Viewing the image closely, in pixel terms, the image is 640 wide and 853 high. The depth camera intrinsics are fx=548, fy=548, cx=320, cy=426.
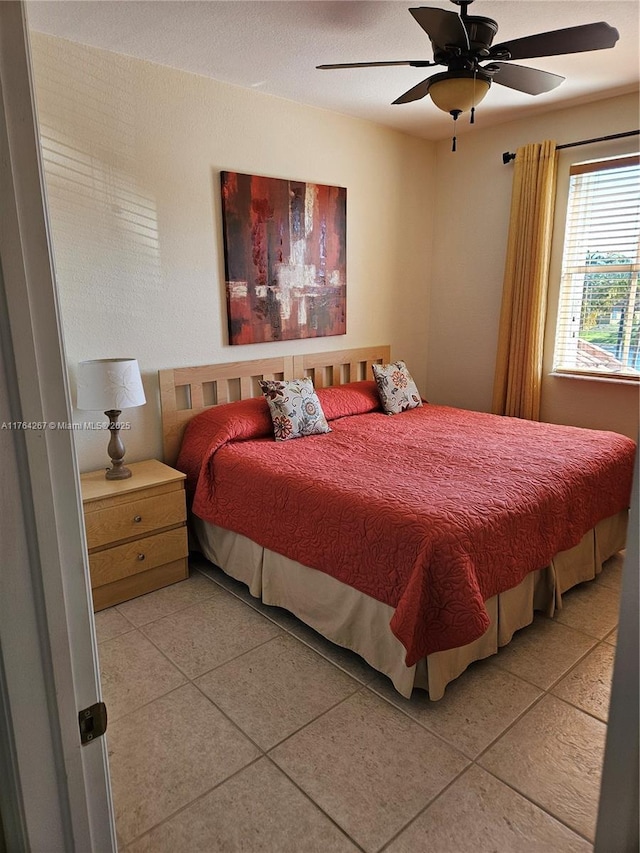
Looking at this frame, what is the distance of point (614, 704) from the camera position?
0.57 meters

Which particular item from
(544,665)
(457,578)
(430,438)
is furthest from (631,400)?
(457,578)

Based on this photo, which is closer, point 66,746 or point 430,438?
point 66,746

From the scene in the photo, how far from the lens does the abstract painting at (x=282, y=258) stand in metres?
3.34

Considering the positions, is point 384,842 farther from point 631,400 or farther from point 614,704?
point 631,400

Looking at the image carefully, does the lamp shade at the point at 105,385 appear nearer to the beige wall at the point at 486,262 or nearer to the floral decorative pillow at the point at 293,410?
the floral decorative pillow at the point at 293,410

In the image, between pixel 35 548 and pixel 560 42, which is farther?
pixel 560 42

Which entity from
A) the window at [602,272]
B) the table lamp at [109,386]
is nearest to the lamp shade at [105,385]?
the table lamp at [109,386]

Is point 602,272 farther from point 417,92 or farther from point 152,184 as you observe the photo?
point 152,184

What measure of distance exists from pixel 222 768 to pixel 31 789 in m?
1.17

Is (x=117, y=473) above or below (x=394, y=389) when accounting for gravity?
below

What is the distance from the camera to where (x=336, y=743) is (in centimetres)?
184

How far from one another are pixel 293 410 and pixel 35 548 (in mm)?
2504

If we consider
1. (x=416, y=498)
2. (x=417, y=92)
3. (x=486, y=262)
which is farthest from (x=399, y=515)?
(x=486, y=262)

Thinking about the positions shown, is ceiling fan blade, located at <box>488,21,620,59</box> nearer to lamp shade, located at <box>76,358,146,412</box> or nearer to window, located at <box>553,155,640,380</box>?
window, located at <box>553,155,640,380</box>
